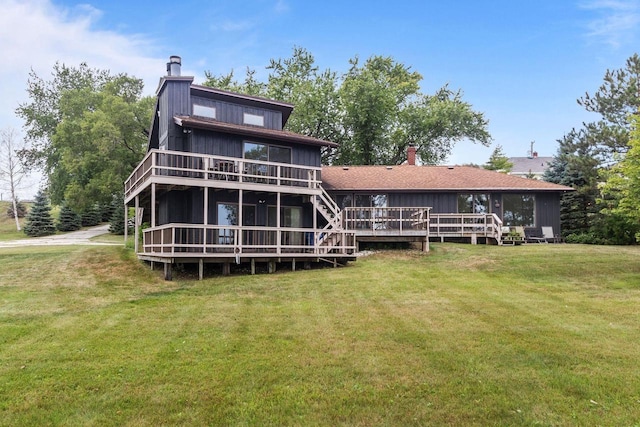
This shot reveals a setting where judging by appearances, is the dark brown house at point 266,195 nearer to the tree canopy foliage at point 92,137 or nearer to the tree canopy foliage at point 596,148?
the tree canopy foliage at point 596,148

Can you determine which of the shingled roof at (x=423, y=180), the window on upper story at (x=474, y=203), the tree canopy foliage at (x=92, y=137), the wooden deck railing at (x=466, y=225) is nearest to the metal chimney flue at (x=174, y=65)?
the shingled roof at (x=423, y=180)

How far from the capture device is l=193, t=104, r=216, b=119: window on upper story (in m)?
17.6

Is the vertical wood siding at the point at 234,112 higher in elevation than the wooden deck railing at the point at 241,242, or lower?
higher

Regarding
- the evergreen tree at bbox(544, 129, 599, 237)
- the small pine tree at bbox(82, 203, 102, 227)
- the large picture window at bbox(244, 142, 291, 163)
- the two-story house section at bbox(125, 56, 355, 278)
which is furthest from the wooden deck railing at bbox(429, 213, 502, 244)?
the small pine tree at bbox(82, 203, 102, 227)

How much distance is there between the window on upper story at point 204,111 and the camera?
17.6 meters

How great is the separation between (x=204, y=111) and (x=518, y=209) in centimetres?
1686

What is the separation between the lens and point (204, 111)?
698 inches

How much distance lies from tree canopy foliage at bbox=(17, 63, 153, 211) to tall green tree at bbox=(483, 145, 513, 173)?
3159 centimetres

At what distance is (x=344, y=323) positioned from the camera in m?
7.78

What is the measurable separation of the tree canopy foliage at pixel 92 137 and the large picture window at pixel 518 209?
24.6m

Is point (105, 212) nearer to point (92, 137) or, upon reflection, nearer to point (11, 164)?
point (11, 164)

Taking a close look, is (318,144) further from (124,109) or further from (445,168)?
(124,109)

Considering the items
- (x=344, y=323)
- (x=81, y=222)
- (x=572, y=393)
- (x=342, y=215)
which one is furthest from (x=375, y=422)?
(x=81, y=222)

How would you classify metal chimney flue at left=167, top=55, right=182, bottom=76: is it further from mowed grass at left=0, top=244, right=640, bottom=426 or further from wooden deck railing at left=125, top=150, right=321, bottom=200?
mowed grass at left=0, top=244, right=640, bottom=426
